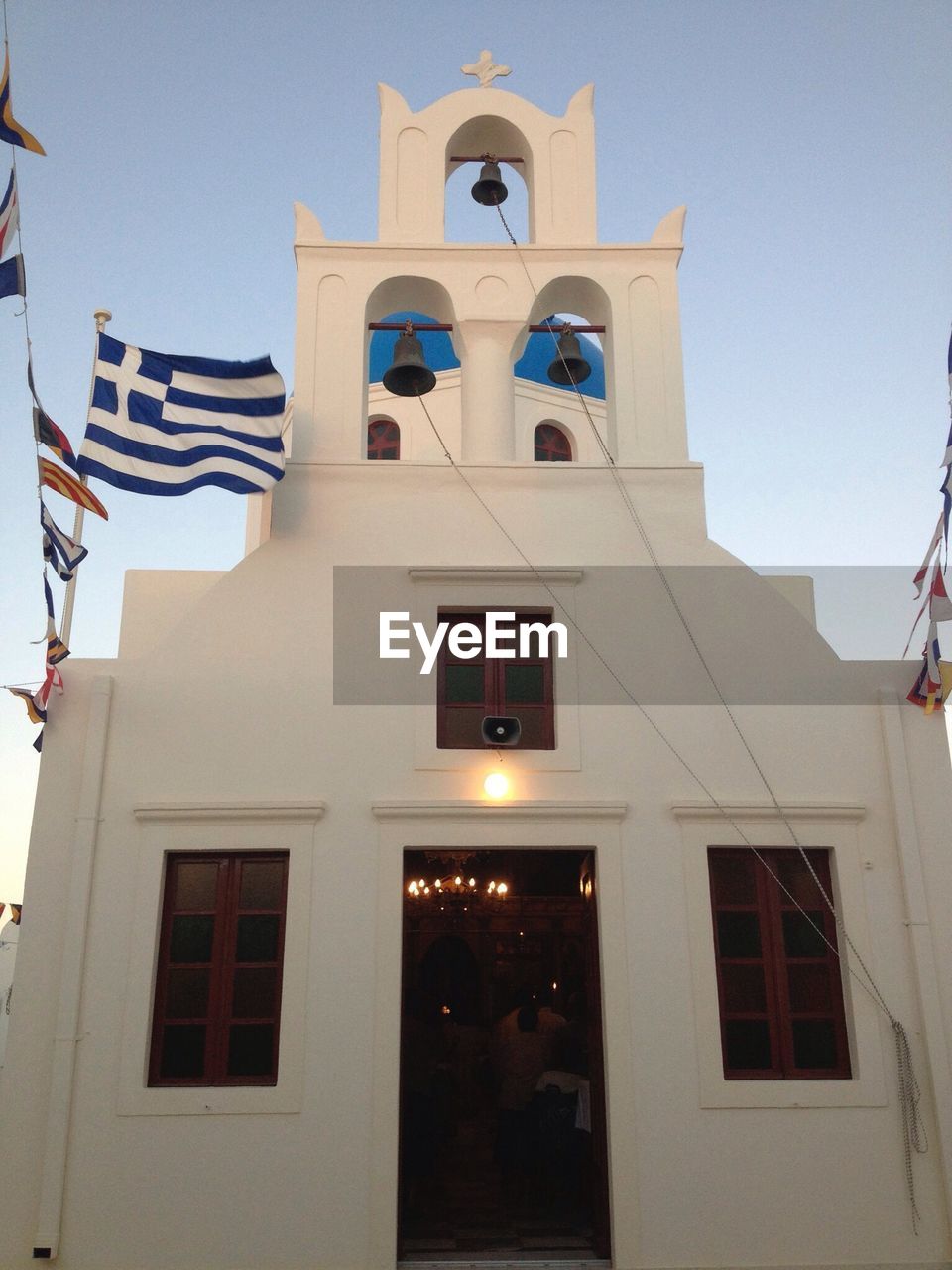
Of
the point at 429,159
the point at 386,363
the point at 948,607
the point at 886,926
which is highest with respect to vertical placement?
the point at 386,363

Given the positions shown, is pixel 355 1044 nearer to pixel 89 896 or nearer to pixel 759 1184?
pixel 89 896

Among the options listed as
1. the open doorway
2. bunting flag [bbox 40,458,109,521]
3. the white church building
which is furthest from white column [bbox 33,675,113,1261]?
the open doorway

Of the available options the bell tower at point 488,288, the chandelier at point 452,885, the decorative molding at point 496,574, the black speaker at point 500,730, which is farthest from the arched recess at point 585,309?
the chandelier at point 452,885

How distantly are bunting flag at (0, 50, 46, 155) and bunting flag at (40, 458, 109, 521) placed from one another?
2.42 metres

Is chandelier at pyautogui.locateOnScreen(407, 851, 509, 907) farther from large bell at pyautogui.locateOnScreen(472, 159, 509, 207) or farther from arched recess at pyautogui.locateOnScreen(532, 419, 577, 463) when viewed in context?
large bell at pyautogui.locateOnScreen(472, 159, 509, 207)

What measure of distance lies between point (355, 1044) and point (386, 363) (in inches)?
465

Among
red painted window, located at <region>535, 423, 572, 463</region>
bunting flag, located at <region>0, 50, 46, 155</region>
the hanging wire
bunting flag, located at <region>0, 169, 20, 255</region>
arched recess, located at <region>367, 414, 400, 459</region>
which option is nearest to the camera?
bunting flag, located at <region>0, 50, 46, 155</region>

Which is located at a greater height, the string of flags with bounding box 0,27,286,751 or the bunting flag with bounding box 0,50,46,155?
the bunting flag with bounding box 0,50,46,155

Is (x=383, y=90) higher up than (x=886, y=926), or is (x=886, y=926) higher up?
(x=383, y=90)

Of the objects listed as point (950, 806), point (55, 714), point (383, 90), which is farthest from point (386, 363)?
point (950, 806)

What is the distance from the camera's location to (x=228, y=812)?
27.4 feet

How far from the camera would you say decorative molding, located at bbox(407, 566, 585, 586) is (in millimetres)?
9070

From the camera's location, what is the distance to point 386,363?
17516mm

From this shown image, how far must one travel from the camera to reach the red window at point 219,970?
26.2 feet
